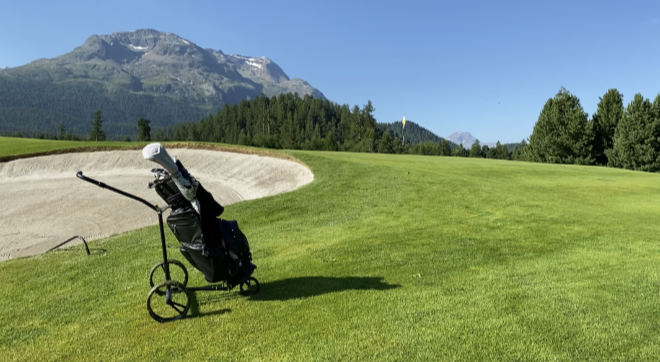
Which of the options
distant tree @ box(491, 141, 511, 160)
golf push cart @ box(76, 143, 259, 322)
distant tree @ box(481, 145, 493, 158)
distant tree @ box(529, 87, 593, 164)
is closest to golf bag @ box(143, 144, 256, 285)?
golf push cart @ box(76, 143, 259, 322)

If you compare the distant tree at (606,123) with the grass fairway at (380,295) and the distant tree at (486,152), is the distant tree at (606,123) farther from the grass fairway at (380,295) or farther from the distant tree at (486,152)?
the distant tree at (486,152)

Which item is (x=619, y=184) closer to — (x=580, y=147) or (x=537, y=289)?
(x=537, y=289)

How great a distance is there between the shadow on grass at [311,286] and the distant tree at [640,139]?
69324mm

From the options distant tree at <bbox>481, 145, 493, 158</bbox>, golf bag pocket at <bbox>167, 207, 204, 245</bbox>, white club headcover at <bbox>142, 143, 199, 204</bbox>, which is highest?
distant tree at <bbox>481, 145, 493, 158</bbox>

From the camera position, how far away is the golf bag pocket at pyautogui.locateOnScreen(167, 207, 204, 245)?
18.1ft

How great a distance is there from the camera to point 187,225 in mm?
5578

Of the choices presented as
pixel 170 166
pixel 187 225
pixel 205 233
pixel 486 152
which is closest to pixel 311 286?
pixel 205 233

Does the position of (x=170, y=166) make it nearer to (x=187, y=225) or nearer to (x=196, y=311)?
(x=187, y=225)

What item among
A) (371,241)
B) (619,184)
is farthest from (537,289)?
(619,184)

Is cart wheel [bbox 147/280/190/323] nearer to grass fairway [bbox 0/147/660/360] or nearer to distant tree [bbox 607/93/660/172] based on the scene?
grass fairway [bbox 0/147/660/360]

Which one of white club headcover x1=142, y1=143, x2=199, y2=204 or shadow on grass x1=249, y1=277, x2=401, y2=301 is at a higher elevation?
white club headcover x1=142, y1=143, x2=199, y2=204

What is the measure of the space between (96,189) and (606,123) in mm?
80722

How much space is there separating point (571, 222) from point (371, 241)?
663 centimetres

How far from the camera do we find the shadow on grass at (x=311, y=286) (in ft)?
20.9
